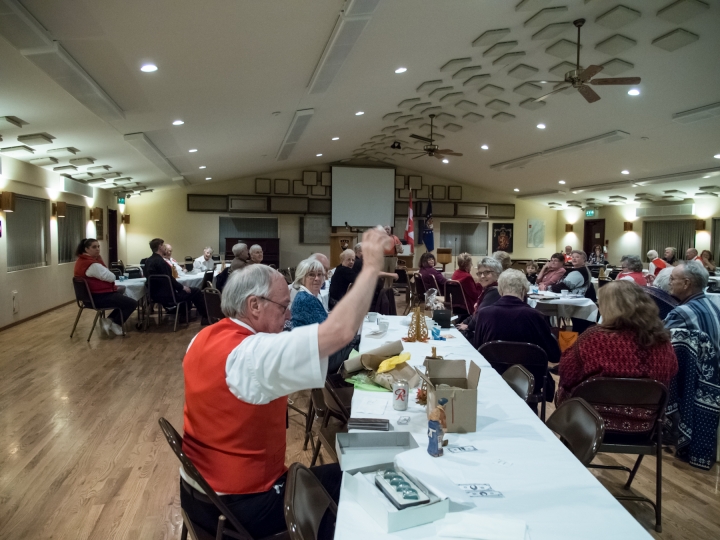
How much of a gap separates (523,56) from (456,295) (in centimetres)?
338

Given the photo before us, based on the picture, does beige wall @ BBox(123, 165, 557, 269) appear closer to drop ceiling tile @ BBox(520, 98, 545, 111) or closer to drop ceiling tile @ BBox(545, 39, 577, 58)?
drop ceiling tile @ BBox(520, 98, 545, 111)

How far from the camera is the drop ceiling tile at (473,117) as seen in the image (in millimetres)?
9464

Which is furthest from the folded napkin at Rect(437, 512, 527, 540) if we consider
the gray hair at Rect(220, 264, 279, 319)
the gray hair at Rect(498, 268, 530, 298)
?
the gray hair at Rect(498, 268, 530, 298)

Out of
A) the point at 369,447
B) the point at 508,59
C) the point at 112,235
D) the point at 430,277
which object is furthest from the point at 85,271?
the point at 112,235

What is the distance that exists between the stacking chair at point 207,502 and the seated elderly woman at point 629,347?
1.78m

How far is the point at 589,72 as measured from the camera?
4.87m

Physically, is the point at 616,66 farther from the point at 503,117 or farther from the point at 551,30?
the point at 503,117

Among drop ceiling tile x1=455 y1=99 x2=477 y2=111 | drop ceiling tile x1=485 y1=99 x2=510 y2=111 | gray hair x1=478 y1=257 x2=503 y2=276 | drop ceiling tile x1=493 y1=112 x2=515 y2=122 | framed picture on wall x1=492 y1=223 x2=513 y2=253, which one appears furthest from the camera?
framed picture on wall x1=492 y1=223 x2=513 y2=253

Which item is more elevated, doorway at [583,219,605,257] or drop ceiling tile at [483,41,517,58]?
drop ceiling tile at [483,41,517,58]

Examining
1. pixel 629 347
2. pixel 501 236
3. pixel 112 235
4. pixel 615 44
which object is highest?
pixel 615 44

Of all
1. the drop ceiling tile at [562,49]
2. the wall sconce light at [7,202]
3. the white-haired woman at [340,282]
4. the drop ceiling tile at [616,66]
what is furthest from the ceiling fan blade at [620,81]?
the wall sconce light at [7,202]

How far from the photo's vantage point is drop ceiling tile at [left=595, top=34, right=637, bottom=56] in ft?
18.9

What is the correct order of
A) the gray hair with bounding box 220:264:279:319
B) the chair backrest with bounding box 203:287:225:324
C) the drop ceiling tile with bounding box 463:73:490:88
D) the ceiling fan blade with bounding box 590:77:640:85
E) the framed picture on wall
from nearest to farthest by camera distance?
the gray hair with bounding box 220:264:279:319, the ceiling fan blade with bounding box 590:77:640:85, the chair backrest with bounding box 203:287:225:324, the drop ceiling tile with bounding box 463:73:490:88, the framed picture on wall

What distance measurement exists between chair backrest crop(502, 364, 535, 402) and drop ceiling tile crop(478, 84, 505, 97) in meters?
Answer: 6.41
